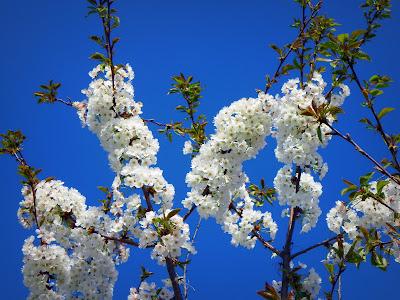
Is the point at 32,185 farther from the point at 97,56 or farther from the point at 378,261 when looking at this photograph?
the point at 378,261

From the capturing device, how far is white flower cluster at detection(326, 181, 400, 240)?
3.84m

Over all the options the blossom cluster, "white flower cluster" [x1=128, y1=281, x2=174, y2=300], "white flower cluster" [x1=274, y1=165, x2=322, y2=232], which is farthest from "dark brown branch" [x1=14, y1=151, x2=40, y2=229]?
"white flower cluster" [x1=274, y1=165, x2=322, y2=232]

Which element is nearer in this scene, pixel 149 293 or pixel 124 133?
pixel 124 133

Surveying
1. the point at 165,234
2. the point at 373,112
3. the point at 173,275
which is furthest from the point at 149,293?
the point at 373,112

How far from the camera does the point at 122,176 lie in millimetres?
4375

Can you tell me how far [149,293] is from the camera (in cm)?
494

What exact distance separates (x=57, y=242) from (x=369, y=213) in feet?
13.1

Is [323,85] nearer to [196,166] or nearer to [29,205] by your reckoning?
[196,166]

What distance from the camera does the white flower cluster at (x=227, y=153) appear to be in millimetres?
4098

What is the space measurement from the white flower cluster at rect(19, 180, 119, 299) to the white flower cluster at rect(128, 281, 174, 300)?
18.8 inches

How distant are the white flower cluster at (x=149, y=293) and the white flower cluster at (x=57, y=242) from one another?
48cm

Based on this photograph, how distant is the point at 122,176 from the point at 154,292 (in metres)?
1.73

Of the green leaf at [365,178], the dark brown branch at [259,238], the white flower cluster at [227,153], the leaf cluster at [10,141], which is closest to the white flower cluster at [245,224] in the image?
the dark brown branch at [259,238]

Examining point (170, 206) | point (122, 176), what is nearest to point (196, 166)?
point (170, 206)
